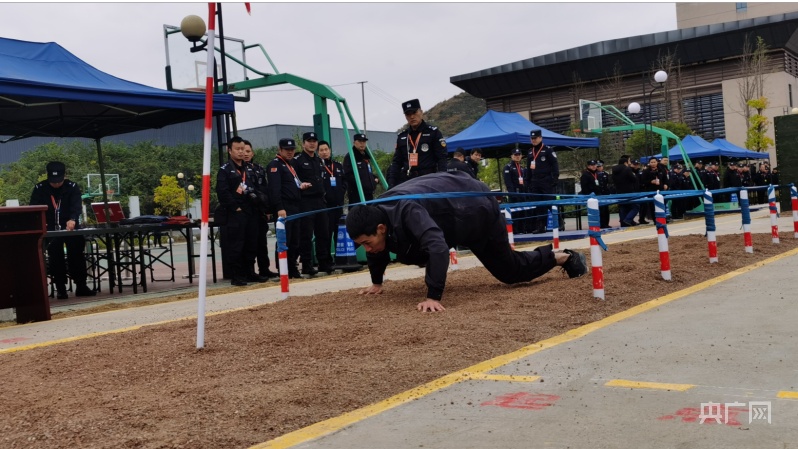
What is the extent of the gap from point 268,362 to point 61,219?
27.8 feet

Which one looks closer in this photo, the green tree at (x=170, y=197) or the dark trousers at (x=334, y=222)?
the dark trousers at (x=334, y=222)

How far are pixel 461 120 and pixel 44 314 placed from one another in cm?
9635

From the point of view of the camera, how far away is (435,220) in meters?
7.57

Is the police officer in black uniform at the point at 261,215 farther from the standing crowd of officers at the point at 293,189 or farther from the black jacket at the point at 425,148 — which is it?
the black jacket at the point at 425,148

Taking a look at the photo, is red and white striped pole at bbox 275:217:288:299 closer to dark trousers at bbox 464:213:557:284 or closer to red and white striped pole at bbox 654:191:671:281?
dark trousers at bbox 464:213:557:284

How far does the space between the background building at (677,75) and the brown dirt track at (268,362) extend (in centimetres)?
4533

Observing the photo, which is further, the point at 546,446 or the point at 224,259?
the point at 224,259

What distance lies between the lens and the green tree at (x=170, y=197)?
193 ft

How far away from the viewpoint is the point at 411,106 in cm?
1123

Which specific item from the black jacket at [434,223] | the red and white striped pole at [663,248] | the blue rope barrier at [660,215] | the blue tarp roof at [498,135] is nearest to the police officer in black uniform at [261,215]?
the black jacket at [434,223]

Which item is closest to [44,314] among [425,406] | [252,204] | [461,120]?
[252,204]

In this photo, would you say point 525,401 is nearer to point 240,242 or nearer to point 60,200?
point 240,242

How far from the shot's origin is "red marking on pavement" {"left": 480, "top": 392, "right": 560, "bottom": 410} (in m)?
4.04

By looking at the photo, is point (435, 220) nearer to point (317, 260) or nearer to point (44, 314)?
point (44, 314)
